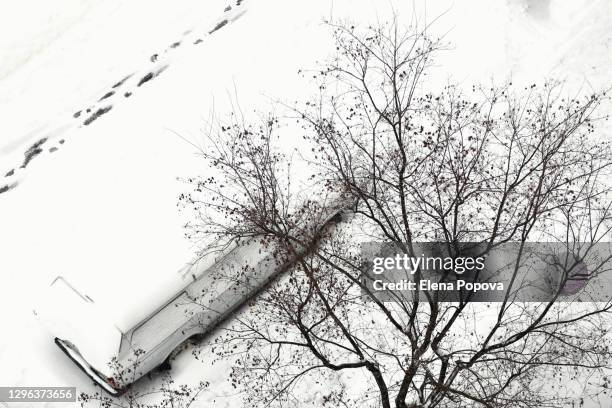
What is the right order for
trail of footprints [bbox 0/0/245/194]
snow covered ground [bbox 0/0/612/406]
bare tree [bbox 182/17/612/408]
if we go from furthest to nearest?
trail of footprints [bbox 0/0/245/194], snow covered ground [bbox 0/0/612/406], bare tree [bbox 182/17/612/408]

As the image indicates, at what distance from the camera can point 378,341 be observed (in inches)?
376

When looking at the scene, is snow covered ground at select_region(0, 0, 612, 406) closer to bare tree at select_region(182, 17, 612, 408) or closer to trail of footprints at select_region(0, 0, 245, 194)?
trail of footprints at select_region(0, 0, 245, 194)

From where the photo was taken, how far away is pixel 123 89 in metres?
14.2

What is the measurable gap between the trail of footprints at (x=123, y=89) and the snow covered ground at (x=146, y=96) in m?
0.04

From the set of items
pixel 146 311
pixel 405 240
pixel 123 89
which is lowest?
pixel 146 311

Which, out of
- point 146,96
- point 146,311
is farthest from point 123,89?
point 146,311

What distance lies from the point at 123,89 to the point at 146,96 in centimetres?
122

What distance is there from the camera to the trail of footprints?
13.4 m

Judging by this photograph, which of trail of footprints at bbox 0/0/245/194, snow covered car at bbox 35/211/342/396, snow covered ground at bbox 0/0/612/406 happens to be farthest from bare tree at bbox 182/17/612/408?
trail of footprints at bbox 0/0/245/194

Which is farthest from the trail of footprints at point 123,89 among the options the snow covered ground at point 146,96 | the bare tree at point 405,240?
the bare tree at point 405,240

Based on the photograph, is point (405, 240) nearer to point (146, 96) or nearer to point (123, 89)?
point (146, 96)

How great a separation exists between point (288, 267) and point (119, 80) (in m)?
7.73

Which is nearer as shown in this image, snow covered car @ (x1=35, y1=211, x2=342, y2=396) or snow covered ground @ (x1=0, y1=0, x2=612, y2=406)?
snow covered car @ (x1=35, y1=211, x2=342, y2=396)

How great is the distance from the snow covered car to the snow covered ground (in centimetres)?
56
